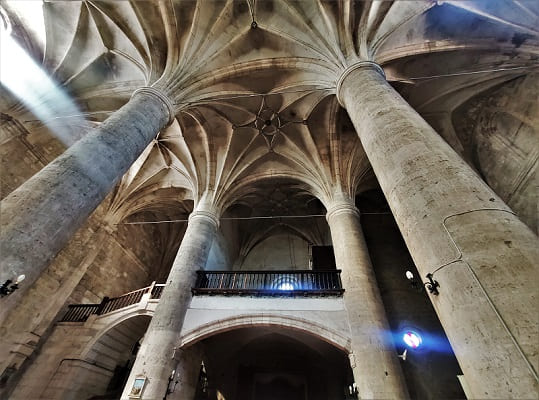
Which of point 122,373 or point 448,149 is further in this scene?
point 122,373

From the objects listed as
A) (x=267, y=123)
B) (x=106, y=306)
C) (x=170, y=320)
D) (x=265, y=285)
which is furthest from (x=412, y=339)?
(x=106, y=306)

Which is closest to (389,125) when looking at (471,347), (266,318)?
(471,347)

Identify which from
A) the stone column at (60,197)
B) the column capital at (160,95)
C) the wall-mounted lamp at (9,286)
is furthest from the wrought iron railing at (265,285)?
the column capital at (160,95)

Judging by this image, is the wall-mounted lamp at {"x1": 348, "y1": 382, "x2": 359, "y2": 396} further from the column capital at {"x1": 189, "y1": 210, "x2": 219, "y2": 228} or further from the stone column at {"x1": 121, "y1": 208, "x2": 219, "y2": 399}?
the column capital at {"x1": 189, "y1": 210, "x2": 219, "y2": 228}

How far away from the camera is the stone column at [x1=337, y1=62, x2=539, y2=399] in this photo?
1938 millimetres

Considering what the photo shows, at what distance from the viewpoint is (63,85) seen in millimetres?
8852

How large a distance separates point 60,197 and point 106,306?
8.43m

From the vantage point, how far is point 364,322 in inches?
241

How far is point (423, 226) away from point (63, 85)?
11.6m

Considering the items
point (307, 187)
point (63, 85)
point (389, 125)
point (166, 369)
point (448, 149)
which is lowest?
point (166, 369)

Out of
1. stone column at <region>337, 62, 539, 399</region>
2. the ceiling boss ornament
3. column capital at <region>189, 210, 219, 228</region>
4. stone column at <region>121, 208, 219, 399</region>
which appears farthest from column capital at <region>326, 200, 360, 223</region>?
stone column at <region>337, 62, 539, 399</region>

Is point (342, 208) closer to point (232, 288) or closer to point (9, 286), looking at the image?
point (232, 288)

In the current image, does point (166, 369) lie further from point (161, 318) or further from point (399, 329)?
point (399, 329)

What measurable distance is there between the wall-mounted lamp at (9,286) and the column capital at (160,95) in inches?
184
